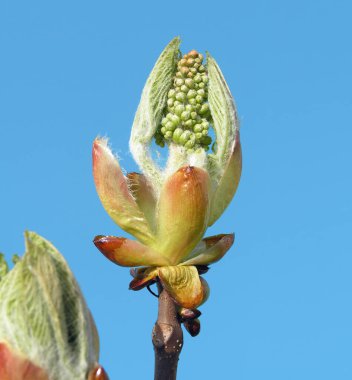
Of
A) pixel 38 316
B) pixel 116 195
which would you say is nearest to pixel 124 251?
pixel 116 195

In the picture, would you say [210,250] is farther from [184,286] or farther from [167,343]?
[167,343]

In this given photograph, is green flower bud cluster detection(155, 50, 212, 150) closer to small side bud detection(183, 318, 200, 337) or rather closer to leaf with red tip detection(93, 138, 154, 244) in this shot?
leaf with red tip detection(93, 138, 154, 244)

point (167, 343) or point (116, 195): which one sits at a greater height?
point (116, 195)

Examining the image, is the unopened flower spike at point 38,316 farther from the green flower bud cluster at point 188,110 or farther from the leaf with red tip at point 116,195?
the green flower bud cluster at point 188,110

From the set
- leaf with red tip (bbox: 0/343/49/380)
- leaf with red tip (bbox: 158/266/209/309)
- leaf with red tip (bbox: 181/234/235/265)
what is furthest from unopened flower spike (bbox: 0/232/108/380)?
leaf with red tip (bbox: 181/234/235/265)

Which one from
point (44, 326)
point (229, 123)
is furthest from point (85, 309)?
point (229, 123)

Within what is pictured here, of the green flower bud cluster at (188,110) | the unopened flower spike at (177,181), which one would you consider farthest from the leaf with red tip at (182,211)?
the green flower bud cluster at (188,110)
